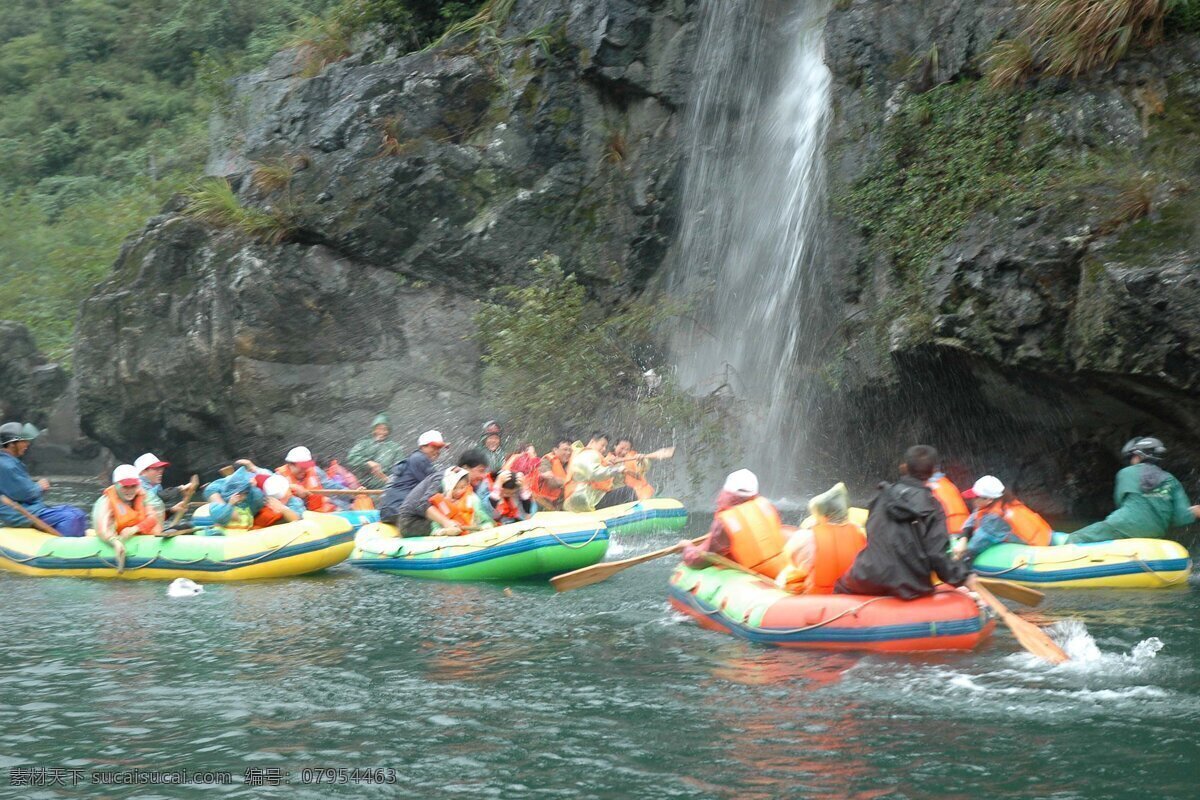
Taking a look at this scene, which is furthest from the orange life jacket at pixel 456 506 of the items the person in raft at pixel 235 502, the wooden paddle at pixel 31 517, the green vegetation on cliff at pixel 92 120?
the green vegetation on cliff at pixel 92 120

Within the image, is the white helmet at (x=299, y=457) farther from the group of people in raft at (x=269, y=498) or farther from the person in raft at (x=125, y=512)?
the person in raft at (x=125, y=512)

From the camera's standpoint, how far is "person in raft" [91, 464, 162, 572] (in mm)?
12922

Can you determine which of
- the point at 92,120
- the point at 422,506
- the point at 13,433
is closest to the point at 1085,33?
the point at 422,506

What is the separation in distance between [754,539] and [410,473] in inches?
202

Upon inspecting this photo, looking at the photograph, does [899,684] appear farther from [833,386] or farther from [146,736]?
[833,386]

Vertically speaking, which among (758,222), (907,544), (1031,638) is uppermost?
Answer: (758,222)

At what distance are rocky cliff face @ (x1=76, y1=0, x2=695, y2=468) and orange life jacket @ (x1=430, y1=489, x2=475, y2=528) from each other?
8.36 m

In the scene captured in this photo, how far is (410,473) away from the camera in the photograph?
1373 centimetres

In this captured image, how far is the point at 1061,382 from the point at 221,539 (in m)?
8.90

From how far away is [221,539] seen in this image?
12734mm

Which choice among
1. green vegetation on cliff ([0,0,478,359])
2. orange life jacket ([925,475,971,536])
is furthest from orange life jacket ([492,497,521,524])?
green vegetation on cliff ([0,0,478,359])

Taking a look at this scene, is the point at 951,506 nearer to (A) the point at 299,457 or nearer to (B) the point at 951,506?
(B) the point at 951,506

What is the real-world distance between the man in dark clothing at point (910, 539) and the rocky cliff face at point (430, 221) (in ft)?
45.0

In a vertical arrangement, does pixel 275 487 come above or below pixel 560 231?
below
